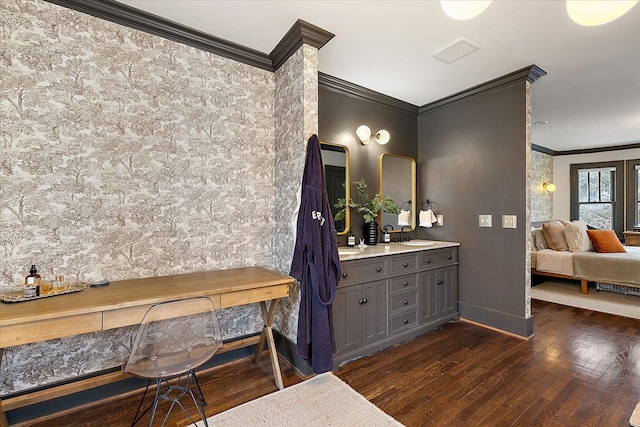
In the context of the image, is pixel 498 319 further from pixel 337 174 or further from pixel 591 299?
pixel 337 174

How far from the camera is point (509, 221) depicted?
3.00 meters

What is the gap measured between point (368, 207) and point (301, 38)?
172 cm

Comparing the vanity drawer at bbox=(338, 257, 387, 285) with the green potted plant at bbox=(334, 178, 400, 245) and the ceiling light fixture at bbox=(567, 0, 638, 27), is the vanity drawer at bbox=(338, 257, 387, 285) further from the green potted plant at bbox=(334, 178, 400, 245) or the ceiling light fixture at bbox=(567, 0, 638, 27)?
the ceiling light fixture at bbox=(567, 0, 638, 27)

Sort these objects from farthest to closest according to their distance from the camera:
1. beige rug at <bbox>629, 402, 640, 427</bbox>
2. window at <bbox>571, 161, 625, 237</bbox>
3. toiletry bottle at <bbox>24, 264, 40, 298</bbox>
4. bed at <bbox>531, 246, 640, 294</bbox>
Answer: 1. window at <bbox>571, 161, 625, 237</bbox>
2. bed at <bbox>531, 246, 640, 294</bbox>
3. toiletry bottle at <bbox>24, 264, 40, 298</bbox>
4. beige rug at <bbox>629, 402, 640, 427</bbox>

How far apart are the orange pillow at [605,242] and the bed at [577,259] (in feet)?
0.28

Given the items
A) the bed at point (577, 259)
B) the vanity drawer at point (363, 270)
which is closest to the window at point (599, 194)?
the bed at point (577, 259)

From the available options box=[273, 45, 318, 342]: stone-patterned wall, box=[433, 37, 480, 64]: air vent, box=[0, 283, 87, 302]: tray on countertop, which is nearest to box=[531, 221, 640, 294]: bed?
box=[433, 37, 480, 64]: air vent

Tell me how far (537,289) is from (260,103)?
192 inches

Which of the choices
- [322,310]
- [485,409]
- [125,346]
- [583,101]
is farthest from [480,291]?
[125,346]

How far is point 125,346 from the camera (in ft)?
6.73

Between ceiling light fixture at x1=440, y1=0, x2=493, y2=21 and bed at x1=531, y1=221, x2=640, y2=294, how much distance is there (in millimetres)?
4446

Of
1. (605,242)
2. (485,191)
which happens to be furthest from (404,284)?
(605,242)

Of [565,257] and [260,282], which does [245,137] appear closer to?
[260,282]

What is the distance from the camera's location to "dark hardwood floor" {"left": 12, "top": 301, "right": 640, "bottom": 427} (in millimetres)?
1790
